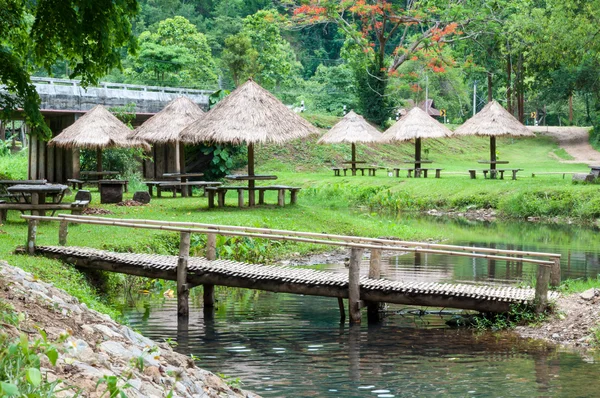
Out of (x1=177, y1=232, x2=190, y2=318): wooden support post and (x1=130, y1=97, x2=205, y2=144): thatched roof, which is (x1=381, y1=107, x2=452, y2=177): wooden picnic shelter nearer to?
(x1=130, y1=97, x2=205, y2=144): thatched roof

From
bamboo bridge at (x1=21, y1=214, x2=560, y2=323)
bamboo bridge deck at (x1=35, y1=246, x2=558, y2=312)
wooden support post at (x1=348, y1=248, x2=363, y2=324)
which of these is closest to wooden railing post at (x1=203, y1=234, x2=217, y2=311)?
bamboo bridge at (x1=21, y1=214, x2=560, y2=323)

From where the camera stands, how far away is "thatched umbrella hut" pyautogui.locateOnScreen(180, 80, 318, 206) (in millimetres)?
21531

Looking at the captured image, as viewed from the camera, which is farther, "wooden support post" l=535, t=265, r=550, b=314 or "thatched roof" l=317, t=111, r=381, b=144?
"thatched roof" l=317, t=111, r=381, b=144

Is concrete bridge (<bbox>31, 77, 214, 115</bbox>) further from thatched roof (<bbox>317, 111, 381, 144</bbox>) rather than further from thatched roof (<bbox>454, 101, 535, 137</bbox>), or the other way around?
thatched roof (<bbox>454, 101, 535, 137</bbox>)

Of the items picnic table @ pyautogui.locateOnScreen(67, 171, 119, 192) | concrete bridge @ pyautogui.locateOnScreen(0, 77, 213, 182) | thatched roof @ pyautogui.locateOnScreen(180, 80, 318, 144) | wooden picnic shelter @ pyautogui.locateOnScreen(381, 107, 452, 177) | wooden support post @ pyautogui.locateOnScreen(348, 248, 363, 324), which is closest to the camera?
wooden support post @ pyautogui.locateOnScreen(348, 248, 363, 324)

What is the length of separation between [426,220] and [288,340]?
1599 centimetres

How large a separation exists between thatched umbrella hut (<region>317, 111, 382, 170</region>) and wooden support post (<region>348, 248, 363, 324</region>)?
26.2m

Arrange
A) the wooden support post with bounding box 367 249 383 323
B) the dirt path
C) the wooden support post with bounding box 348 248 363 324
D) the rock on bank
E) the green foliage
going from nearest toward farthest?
the green foliage → the rock on bank → the wooden support post with bounding box 348 248 363 324 → the wooden support post with bounding box 367 249 383 323 → the dirt path

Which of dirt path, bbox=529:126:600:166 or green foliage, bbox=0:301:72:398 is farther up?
dirt path, bbox=529:126:600:166

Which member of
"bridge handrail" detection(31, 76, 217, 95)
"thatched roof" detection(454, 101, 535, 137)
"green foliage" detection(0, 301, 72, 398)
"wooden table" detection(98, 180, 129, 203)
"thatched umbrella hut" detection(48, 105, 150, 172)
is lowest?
"green foliage" detection(0, 301, 72, 398)

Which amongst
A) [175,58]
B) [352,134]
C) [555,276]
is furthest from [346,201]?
[175,58]

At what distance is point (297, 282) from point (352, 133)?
26854mm

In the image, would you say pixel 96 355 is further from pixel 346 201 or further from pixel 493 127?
pixel 493 127

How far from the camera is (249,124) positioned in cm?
2166
